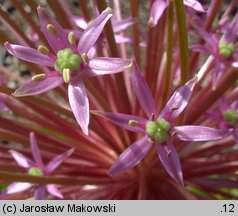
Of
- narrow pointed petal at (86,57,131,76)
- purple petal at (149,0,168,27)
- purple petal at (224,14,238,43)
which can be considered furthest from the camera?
purple petal at (224,14,238,43)

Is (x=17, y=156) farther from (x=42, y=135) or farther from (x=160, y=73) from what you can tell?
(x=160, y=73)

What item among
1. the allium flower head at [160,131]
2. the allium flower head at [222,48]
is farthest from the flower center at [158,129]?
the allium flower head at [222,48]

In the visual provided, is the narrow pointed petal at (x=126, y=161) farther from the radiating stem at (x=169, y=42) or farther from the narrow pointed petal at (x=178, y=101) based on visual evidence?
the radiating stem at (x=169, y=42)

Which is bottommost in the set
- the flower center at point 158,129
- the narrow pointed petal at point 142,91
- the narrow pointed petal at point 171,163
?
the narrow pointed petal at point 171,163

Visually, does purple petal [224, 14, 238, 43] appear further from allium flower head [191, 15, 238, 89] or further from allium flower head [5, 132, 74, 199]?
allium flower head [5, 132, 74, 199]

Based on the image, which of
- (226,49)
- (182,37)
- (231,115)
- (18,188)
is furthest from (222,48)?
(18,188)

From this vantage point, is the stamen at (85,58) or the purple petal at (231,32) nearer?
the stamen at (85,58)

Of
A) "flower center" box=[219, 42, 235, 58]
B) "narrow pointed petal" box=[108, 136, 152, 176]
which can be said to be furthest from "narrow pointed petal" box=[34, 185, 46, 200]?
"flower center" box=[219, 42, 235, 58]
